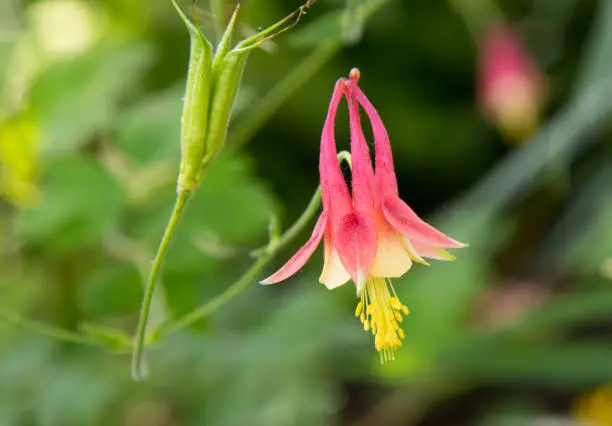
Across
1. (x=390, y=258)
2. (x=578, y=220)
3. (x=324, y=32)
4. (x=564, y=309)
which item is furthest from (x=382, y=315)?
(x=578, y=220)

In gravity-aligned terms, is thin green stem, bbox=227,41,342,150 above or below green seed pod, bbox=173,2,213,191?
above

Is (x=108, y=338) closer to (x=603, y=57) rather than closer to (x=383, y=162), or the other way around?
(x=383, y=162)

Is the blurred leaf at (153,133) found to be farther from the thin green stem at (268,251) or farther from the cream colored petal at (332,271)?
the cream colored petal at (332,271)

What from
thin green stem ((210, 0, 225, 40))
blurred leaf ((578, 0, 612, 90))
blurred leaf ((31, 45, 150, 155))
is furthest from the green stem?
blurred leaf ((578, 0, 612, 90))

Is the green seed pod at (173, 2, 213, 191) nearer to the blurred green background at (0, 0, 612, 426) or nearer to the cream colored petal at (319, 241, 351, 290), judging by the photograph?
the cream colored petal at (319, 241, 351, 290)

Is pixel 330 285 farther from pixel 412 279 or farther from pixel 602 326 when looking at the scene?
pixel 602 326

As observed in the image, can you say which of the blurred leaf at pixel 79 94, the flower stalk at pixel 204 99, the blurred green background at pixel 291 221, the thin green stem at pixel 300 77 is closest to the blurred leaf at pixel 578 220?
the blurred green background at pixel 291 221
